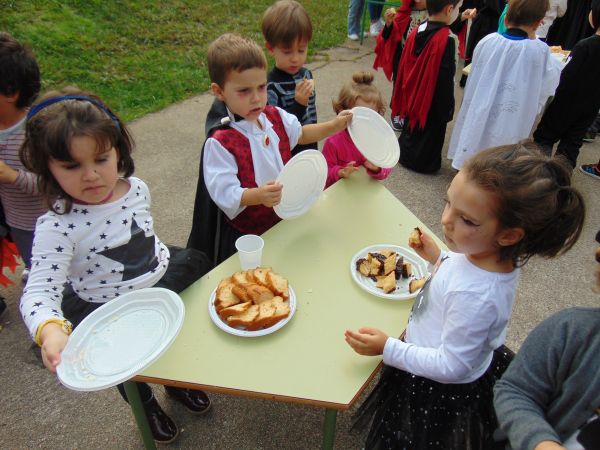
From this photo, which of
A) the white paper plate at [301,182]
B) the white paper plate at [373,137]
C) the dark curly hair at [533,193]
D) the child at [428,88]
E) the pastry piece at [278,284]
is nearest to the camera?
the dark curly hair at [533,193]

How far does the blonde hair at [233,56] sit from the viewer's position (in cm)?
175

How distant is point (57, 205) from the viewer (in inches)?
56.9

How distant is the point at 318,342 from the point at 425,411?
17.6 inches

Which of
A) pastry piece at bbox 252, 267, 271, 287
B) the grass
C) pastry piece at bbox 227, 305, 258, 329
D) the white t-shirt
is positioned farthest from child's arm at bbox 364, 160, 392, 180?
the grass

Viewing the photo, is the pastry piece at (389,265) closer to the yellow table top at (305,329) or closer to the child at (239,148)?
the yellow table top at (305,329)

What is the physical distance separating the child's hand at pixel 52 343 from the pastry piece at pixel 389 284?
1110 mm

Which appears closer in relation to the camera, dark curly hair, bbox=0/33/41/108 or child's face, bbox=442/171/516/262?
child's face, bbox=442/171/516/262

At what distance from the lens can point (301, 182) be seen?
191 cm

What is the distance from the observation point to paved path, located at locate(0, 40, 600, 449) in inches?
80.0

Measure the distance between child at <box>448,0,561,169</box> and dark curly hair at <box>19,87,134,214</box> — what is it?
3.24 meters

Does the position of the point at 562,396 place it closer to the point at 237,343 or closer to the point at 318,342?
the point at 318,342

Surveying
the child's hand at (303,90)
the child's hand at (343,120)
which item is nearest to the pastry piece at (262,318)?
the child's hand at (343,120)

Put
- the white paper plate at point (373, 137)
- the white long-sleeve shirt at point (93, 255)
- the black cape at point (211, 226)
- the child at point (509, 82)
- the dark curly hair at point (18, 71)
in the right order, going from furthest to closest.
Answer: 1. the child at point (509, 82)
2. the white paper plate at point (373, 137)
3. the black cape at point (211, 226)
4. the dark curly hair at point (18, 71)
5. the white long-sleeve shirt at point (93, 255)

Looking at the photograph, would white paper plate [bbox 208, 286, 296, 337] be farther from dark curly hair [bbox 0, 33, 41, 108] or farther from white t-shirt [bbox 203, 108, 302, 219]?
dark curly hair [bbox 0, 33, 41, 108]
